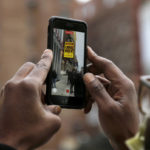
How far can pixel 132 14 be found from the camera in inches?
1992

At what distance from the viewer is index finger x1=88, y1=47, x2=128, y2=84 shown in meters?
1.90

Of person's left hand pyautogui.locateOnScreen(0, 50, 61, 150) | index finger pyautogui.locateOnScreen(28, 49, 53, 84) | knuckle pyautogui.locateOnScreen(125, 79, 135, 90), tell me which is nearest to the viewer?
person's left hand pyautogui.locateOnScreen(0, 50, 61, 150)

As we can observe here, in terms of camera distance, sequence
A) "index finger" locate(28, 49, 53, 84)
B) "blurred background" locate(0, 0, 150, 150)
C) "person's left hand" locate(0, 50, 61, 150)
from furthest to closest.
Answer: "blurred background" locate(0, 0, 150, 150) → "index finger" locate(28, 49, 53, 84) → "person's left hand" locate(0, 50, 61, 150)

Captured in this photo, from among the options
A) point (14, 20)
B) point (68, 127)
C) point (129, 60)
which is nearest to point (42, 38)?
point (14, 20)

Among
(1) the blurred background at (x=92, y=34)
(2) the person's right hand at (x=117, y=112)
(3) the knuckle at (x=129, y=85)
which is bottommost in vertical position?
(1) the blurred background at (x=92, y=34)

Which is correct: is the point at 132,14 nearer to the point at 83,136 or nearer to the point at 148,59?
the point at 148,59

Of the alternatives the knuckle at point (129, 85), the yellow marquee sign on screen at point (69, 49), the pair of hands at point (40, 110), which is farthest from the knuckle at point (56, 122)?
the yellow marquee sign on screen at point (69, 49)

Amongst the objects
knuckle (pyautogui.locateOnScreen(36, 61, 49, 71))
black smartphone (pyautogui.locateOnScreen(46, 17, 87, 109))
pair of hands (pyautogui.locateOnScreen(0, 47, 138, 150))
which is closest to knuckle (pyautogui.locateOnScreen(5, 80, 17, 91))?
pair of hands (pyautogui.locateOnScreen(0, 47, 138, 150))

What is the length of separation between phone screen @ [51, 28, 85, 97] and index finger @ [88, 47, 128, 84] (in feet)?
0.19

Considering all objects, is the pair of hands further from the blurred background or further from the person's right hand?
the blurred background

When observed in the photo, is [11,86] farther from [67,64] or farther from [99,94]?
[67,64]

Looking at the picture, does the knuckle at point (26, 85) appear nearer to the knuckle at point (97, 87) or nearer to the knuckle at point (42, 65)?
the knuckle at point (42, 65)

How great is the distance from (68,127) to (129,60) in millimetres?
12946

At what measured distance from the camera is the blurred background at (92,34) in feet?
124
